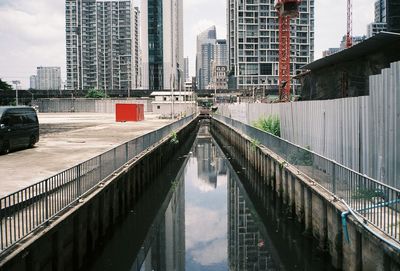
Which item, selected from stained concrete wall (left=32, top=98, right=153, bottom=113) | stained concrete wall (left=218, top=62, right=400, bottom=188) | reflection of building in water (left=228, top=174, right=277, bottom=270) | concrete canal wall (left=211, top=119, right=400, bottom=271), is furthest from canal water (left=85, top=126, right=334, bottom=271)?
stained concrete wall (left=32, top=98, right=153, bottom=113)

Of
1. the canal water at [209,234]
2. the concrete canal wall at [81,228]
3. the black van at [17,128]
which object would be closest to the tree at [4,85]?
the black van at [17,128]

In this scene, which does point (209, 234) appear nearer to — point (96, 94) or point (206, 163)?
point (206, 163)

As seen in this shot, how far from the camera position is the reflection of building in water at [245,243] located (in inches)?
631

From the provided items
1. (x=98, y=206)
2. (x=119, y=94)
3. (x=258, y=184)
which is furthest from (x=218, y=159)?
(x=119, y=94)

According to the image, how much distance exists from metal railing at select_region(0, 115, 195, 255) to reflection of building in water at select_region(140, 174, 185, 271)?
3358 millimetres

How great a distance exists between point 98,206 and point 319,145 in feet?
35.7

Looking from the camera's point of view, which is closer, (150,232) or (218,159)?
(150,232)

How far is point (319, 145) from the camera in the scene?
2153cm

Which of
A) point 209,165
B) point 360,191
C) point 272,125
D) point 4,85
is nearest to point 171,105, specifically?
point 209,165

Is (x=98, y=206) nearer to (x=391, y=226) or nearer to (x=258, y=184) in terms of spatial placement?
(x=391, y=226)

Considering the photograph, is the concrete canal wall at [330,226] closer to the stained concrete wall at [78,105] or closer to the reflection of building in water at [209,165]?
the reflection of building in water at [209,165]

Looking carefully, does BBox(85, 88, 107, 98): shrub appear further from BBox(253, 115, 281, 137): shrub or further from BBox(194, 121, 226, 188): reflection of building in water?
BBox(253, 115, 281, 137): shrub

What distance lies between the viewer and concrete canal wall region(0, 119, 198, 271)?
9656mm

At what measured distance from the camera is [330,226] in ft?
44.7
